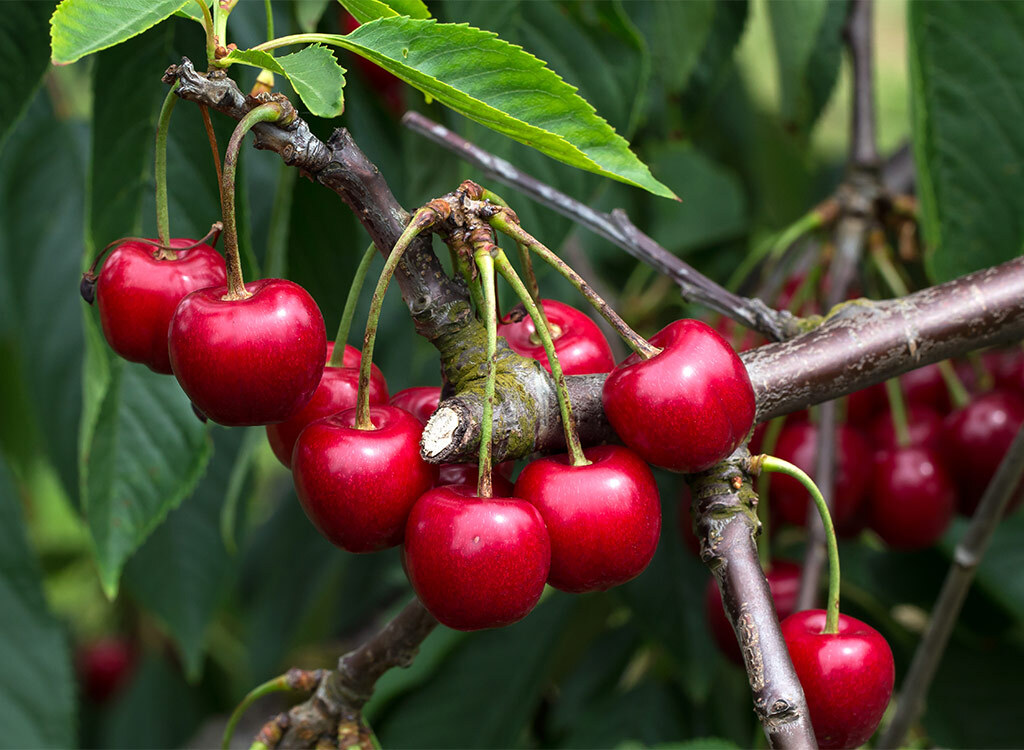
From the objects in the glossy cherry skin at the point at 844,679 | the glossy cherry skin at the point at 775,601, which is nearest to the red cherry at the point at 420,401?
the glossy cherry skin at the point at 844,679

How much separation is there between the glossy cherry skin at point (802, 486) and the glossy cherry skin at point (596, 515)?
564mm

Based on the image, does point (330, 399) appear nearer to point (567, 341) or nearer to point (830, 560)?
point (567, 341)

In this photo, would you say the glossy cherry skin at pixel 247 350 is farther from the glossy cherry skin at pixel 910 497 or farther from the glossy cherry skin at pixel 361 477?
the glossy cherry skin at pixel 910 497

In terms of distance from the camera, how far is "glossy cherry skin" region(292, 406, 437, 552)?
0.54 m

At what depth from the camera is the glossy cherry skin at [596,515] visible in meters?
0.53

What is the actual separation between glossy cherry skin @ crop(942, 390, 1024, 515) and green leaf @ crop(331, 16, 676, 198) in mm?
654

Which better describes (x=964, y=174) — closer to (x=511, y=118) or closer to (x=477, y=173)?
(x=477, y=173)

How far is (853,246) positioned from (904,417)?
23 cm

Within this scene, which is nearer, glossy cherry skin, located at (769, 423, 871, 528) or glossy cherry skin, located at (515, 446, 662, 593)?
glossy cherry skin, located at (515, 446, 662, 593)

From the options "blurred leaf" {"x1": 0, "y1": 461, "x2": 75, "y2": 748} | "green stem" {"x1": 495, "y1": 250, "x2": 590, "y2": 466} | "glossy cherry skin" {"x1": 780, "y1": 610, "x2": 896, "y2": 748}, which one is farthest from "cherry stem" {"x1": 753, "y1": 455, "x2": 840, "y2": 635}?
"blurred leaf" {"x1": 0, "y1": 461, "x2": 75, "y2": 748}

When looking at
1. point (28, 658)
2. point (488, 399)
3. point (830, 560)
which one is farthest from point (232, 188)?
point (28, 658)

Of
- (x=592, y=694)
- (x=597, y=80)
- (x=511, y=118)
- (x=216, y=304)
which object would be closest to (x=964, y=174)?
(x=597, y=80)

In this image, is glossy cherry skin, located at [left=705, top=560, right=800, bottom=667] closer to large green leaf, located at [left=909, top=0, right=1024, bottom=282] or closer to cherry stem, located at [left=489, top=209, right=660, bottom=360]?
large green leaf, located at [left=909, top=0, right=1024, bottom=282]

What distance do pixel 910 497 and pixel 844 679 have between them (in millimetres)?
538
